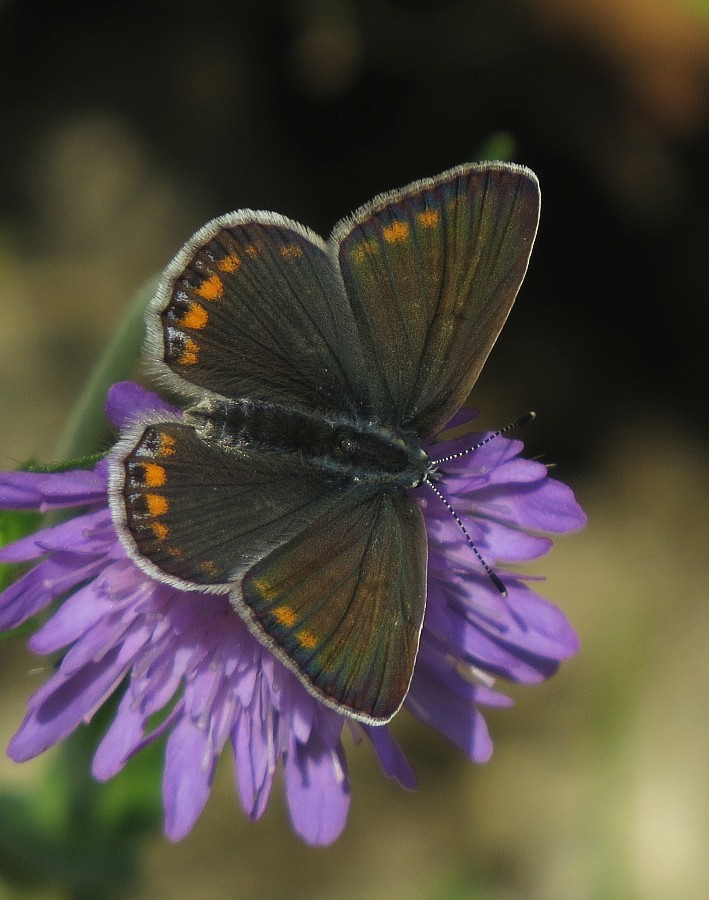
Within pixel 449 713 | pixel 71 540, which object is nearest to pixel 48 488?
pixel 71 540

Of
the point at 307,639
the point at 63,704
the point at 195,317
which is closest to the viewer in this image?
the point at 307,639

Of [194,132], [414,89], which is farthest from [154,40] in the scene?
[414,89]

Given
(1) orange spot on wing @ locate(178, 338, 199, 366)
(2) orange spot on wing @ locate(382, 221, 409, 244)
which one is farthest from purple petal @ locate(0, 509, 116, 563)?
(2) orange spot on wing @ locate(382, 221, 409, 244)

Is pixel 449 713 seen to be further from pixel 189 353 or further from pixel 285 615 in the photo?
pixel 189 353

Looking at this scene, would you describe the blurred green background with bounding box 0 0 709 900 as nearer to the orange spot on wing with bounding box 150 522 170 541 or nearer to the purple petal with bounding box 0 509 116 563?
the purple petal with bounding box 0 509 116 563

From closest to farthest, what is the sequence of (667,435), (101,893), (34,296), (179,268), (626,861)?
1. (179,268)
2. (101,893)
3. (626,861)
4. (34,296)
5. (667,435)

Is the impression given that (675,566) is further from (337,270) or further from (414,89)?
(337,270)
